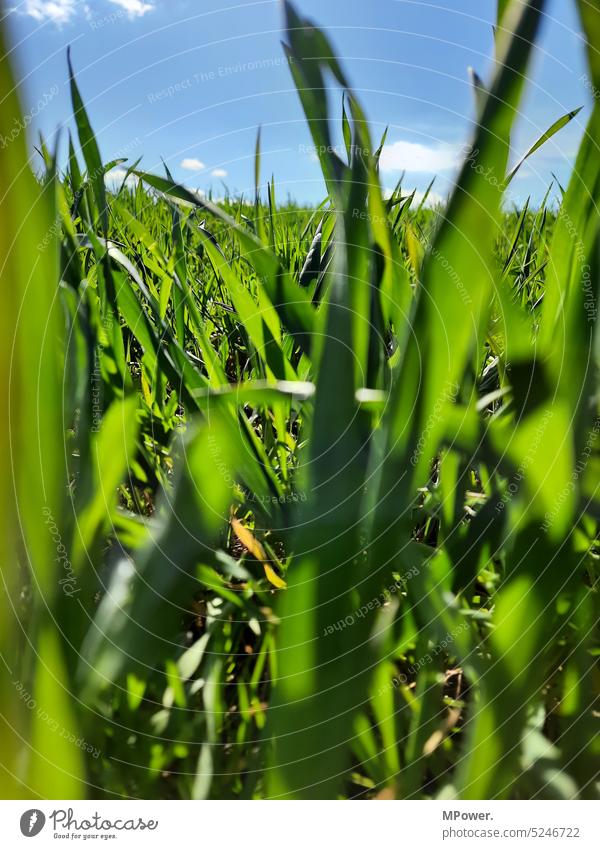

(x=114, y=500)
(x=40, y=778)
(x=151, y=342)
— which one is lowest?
(x=40, y=778)

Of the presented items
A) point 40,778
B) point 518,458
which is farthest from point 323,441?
point 40,778

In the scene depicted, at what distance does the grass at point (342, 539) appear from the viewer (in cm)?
26

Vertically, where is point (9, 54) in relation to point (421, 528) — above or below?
above

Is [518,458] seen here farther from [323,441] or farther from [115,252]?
[115,252]

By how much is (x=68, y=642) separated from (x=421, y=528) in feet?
0.75

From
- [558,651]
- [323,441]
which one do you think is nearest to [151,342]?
[323,441]

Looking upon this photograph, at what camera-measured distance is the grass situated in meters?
0.26

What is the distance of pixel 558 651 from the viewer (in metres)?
0.31

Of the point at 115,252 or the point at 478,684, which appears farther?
the point at 115,252

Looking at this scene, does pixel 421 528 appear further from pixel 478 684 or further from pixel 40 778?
pixel 40 778

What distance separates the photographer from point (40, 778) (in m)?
0.28

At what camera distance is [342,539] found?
9.9 inches

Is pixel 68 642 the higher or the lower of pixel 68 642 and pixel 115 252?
the lower

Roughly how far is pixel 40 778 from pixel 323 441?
19cm
